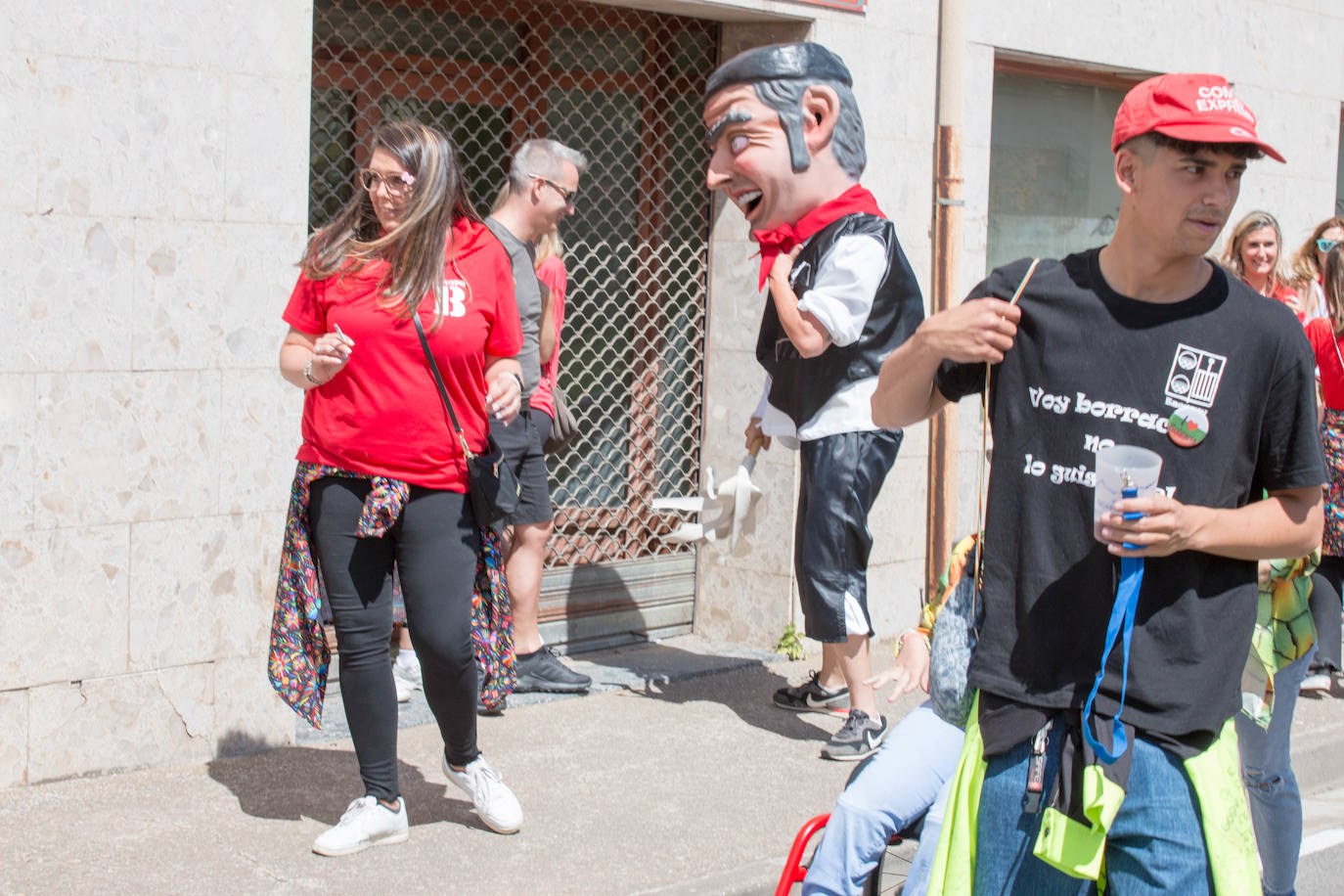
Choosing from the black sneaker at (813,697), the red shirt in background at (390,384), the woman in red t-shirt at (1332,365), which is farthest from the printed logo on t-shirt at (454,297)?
the woman in red t-shirt at (1332,365)

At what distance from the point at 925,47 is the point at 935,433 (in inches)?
68.7

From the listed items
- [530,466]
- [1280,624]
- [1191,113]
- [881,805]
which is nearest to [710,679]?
[530,466]

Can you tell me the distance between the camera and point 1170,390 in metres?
2.44

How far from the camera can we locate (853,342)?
5.07 meters

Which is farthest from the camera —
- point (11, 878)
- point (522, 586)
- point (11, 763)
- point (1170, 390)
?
point (522, 586)

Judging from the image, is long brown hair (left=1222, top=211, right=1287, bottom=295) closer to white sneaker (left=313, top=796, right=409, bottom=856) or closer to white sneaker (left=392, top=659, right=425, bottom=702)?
white sneaker (left=392, top=659, right=425, bottom=702)

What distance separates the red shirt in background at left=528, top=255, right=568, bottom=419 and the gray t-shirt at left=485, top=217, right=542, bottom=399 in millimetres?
163

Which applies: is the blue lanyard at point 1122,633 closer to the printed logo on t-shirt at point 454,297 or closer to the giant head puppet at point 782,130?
the printed logo on t-shirt at point 454,297

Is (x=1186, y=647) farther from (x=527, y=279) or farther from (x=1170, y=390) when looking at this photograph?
(x=527, y=279)

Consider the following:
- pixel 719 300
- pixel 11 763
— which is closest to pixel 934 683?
pixel 11 763

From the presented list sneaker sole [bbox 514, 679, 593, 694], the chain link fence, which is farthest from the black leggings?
the chain link fence

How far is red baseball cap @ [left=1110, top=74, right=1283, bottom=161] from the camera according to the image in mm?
2408

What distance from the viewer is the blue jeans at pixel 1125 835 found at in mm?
2414

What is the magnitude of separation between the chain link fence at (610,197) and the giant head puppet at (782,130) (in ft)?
4.62
